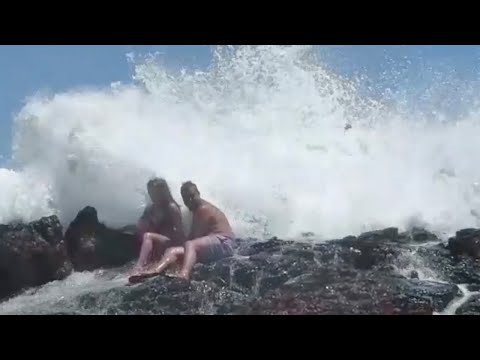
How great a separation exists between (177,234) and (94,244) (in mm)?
642

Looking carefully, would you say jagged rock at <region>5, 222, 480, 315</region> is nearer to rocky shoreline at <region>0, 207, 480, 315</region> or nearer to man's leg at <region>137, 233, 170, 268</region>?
rocky shoreline at <region>0, 207, 480, 315</region>

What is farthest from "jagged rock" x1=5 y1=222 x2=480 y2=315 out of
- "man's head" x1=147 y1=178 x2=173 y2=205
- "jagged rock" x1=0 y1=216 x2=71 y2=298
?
"man's head" x1=147 y1=178 x2=173 y2=205

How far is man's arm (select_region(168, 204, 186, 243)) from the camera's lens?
Result: 5.59 metres

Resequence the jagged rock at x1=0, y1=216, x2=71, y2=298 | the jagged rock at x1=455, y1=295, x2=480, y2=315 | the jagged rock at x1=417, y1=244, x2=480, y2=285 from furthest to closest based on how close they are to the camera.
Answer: the jagged rock at x1=0, y1=216, x2=71, y2=298
the jagged rock at x1=417, y1=244, x2=480, y2=285
the jagged rock at x1=455, y1=295, x2=480, y2=315

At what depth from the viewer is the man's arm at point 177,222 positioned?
5590 mm

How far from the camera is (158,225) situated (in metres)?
5.62

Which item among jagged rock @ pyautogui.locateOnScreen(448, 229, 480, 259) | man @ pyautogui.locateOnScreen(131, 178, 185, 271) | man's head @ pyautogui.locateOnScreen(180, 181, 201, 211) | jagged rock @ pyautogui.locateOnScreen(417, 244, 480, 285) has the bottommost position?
jagged rock @ pyautogui.locateOnScreen(417, 244, 480, 285)

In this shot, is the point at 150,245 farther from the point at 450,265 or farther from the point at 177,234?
the point at 450,265

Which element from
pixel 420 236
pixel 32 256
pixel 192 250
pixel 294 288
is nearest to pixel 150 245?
pixel 192 250

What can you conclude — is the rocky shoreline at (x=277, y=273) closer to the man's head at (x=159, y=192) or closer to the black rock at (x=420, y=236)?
the black rock at (x=420, y=236)

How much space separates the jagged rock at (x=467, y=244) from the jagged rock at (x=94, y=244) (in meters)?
2.35

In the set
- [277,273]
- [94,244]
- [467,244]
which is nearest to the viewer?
[277,273]

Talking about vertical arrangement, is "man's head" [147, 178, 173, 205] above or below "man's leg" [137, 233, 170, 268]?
above
